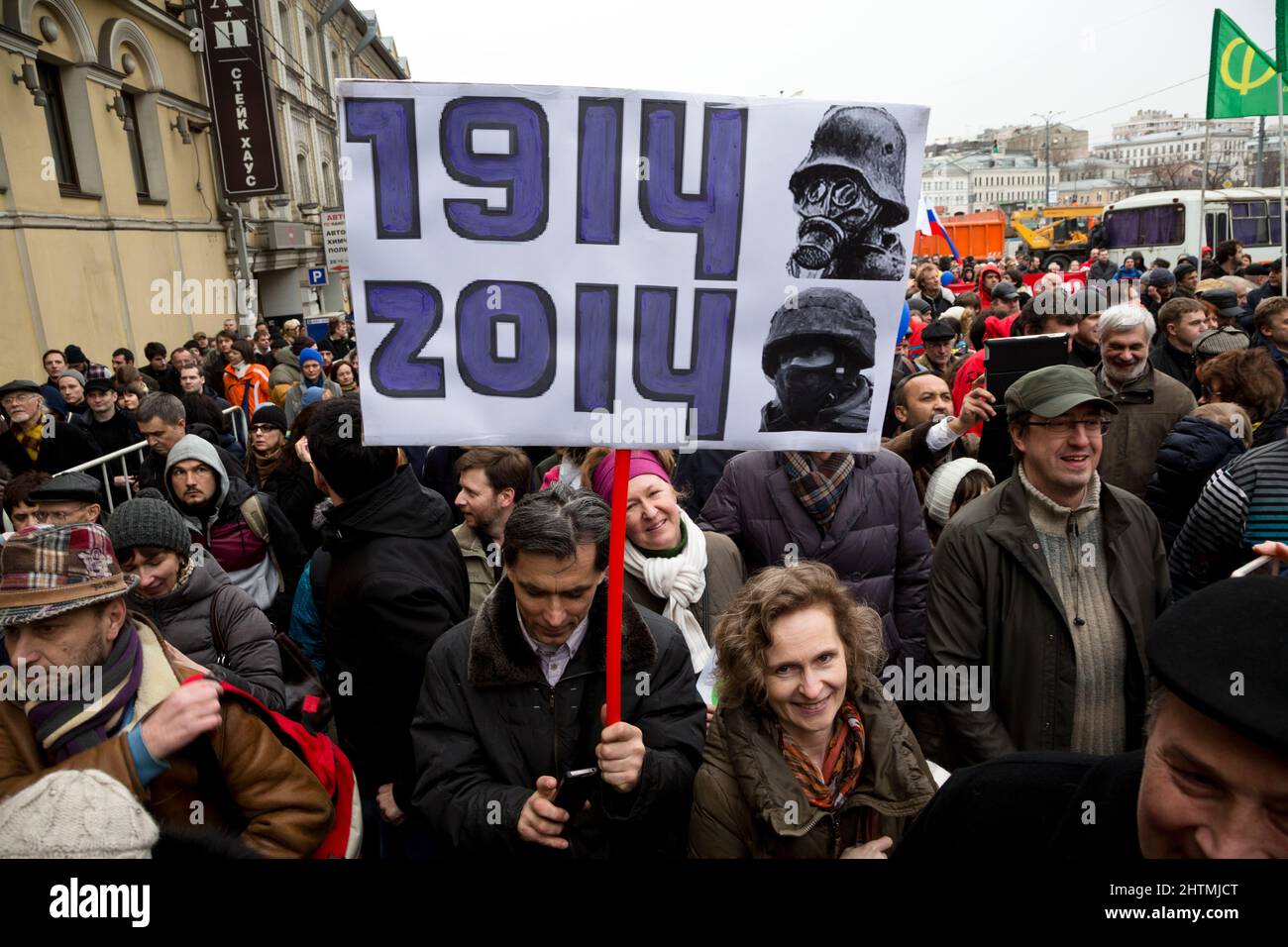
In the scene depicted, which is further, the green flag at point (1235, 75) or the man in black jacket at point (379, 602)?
the green flag at point (1235, 75)

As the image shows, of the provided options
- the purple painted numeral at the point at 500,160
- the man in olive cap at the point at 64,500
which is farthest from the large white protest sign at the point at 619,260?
the man in olive cap at the point at 64,500

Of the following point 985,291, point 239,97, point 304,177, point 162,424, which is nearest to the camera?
point 162,424

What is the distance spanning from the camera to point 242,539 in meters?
4.24

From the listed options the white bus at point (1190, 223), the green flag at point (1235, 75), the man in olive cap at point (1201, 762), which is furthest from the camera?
the white bus at point (1190, 223)

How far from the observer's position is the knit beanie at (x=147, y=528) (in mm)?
2889

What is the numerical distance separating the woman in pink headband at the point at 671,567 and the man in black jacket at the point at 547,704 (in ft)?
2.04

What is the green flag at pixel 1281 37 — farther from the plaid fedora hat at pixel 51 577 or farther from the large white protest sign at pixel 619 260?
the plaid fedora hat at pixel 51 577

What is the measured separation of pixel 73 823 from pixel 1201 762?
1.71 metres

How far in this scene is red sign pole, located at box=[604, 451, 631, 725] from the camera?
1948 millimetres

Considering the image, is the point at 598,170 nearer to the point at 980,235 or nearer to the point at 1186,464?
the point at 1186,464

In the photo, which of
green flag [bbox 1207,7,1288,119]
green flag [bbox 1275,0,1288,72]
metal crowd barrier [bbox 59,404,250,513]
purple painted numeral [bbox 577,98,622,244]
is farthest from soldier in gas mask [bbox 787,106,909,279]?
green flag [bbox 1207,7,1288,119]

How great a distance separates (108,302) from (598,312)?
1546cm

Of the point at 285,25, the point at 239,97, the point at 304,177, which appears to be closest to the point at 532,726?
the point at 239,97

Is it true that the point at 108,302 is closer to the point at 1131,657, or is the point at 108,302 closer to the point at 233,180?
the point at 233,180
